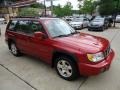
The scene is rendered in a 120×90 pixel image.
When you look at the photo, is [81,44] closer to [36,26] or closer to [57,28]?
[57,28]

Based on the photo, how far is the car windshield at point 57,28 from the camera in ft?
15.4

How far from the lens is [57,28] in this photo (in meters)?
4.91

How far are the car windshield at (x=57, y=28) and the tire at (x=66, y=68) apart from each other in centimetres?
78

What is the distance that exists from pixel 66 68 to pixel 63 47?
588 millimetres

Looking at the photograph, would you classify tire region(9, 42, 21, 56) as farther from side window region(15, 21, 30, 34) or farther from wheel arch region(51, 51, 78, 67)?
wheel arch region(51, 51, 78, 67)

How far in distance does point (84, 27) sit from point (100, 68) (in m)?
16.3

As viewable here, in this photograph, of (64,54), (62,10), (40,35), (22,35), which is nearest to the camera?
(64,54)

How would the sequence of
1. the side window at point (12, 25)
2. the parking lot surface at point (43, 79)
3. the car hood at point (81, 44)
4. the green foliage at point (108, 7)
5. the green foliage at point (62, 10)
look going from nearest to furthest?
the car hood at point (81, 44) < the parking lot surface at point (43, 79) < the side window at point (12, 25) < the green foliage at point (108, 7) < the green foliage at point (62, 10)

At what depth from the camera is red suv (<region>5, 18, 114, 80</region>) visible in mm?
3795

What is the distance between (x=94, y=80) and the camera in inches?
170

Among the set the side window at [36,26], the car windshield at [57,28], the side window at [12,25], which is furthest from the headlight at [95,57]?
the side window at [12,25]

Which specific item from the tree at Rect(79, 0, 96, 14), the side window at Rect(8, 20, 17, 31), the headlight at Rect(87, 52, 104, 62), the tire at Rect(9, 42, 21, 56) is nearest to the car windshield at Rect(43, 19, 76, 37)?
the headlight at Rect(87, 52, 104, 62)

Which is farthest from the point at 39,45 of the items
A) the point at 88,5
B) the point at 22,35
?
the point at 88,5

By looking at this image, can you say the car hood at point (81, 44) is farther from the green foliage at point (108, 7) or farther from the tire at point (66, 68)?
the green foliage at point (108, 7)
